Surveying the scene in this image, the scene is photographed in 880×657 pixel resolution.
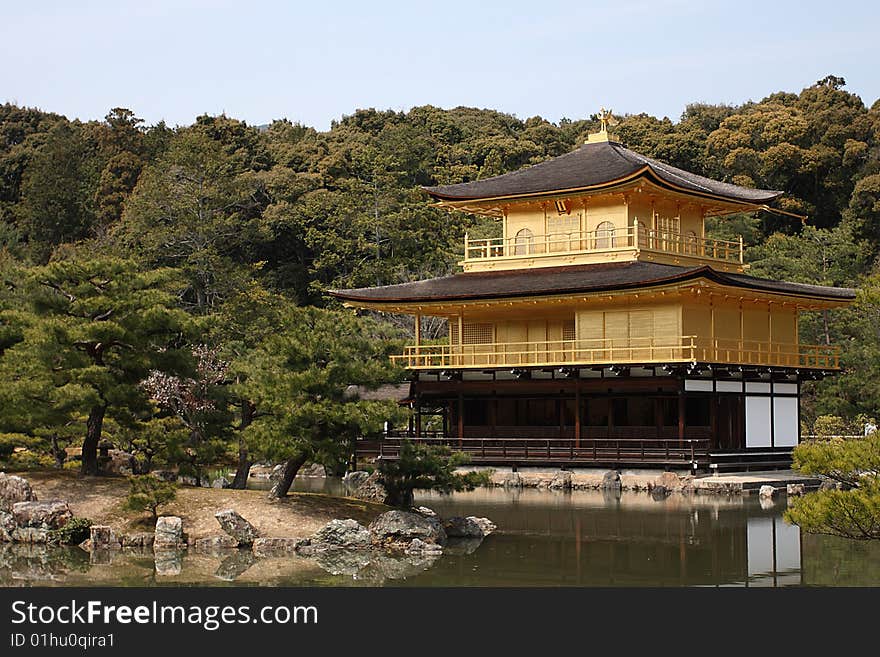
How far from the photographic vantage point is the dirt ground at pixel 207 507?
70.4 feet

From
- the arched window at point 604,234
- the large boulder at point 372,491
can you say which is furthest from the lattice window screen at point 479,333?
the large boulder at point 372,491

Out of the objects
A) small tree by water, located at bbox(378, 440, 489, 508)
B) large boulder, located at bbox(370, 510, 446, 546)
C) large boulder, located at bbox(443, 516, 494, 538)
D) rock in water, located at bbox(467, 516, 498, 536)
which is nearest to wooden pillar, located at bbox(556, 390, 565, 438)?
rock in water, located at bbox(467, 516, 498, 536)

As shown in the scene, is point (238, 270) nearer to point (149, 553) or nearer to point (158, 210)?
point (158, 210)

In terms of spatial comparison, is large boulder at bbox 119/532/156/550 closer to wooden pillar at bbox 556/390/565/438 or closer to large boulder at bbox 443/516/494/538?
large boulder at bbox 443/516/494/538

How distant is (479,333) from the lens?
40875mm

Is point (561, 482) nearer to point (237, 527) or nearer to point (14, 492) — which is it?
point (237, 527)

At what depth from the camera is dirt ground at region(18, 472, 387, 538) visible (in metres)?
21.5

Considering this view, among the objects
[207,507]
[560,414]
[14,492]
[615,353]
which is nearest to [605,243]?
[615,353]

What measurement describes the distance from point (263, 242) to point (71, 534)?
40423mm

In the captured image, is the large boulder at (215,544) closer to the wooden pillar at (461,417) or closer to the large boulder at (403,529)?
the large boulder at (403,529)

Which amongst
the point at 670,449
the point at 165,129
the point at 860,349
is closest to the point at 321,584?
the point at 670,449

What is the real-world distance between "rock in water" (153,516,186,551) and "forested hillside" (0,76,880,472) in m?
2.08

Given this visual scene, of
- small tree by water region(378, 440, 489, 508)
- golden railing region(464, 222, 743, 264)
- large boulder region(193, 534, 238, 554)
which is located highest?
golden railing region(464, 222, 743, 264)

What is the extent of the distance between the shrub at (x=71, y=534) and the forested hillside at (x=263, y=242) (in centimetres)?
226
